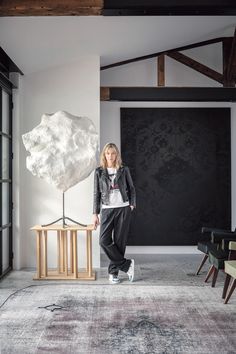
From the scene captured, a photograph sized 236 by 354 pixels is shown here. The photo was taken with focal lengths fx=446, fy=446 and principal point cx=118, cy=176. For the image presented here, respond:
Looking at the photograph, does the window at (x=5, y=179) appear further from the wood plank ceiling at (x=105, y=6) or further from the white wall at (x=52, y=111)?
the wood plank ceiling at (x=105, y=6)

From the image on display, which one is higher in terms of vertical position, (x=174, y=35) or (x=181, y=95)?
(x=174, y=35)

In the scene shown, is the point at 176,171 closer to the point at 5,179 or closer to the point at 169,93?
the point at 169,93

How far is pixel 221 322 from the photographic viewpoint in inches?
130

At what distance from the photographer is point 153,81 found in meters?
6.46

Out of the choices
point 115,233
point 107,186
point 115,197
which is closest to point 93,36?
point 107,186

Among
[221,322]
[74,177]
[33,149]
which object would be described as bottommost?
[221,322]

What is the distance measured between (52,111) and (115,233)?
1.82 meters

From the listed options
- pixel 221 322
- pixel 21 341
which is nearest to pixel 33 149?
pixel 21 341

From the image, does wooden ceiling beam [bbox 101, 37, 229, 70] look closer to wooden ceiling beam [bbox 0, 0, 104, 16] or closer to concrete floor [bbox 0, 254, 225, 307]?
wooden ceiling beam [bbox 0, 0, 104, 16]

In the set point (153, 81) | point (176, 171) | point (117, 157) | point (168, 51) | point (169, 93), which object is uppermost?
point (168, 51)

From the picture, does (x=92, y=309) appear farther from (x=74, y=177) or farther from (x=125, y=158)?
(x=125, y=158)

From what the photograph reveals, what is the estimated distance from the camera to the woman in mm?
4594

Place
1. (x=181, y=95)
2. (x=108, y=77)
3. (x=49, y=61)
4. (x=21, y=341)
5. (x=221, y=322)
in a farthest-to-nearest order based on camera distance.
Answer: (x=108, y=77) < (x=181, y=95) < (x=49, y=61) < (x=221, y=322) < (x=21, y=341)

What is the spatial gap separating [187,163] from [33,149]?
2.62 meters
